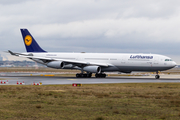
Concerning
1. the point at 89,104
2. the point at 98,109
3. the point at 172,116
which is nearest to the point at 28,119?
the point at 98,109

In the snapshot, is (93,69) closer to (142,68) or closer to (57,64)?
(57,64)

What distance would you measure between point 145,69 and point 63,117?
42436 mm

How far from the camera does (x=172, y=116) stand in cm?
1519

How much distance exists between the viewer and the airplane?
180 feet

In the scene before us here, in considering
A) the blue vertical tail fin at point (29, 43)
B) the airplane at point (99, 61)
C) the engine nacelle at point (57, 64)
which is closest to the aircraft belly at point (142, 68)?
the airplane at point (99, 61)

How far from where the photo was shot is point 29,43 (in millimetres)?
66750

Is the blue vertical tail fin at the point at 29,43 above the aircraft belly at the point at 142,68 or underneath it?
above

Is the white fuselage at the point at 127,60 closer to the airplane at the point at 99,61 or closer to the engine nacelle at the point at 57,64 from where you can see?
the airplane at the point at 99,61

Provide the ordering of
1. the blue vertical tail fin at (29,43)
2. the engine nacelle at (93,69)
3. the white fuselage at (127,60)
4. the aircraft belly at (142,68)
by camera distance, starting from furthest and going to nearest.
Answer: the blue vertical tail fin at (29,43), the engine nacelle at (93,69), the aircraft belly at (142,68), the white fuselage at (127,60)

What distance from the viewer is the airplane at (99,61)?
54966 millimetres

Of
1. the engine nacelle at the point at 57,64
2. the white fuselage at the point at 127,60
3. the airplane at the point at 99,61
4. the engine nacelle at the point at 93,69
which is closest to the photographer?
the white fuselage at the point at 127,60

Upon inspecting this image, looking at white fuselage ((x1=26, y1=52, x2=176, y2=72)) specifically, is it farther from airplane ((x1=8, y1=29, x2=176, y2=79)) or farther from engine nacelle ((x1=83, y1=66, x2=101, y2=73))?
engine nacelle ((x1=83, y1=66, x2=101, y2=73))

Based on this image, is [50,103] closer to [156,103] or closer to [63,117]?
[63,117]

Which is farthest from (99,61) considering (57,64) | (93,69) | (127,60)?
(57,64)
